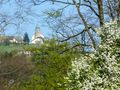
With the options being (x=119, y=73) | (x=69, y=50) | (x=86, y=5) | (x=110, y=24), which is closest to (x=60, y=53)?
(x=69, y=50)

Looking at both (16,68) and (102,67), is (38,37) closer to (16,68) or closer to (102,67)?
(16,68)

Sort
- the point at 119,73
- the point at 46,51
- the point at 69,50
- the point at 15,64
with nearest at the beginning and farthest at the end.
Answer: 1. the point at 119,73
2. the point at 69,50
3. the point at 46,51
4. the point at 15,64

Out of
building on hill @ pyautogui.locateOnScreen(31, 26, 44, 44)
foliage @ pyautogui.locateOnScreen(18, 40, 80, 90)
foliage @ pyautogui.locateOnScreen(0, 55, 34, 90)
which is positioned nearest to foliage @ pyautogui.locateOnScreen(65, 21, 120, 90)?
foliage @ pyautogui.locateOnScreen(18, 40, 80, 90)

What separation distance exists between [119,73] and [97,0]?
7.51 m

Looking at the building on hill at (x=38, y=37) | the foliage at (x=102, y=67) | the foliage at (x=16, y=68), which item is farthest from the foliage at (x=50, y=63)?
the foliage at (x=102, y=67)

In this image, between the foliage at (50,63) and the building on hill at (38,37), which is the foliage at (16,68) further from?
the foliage at (50,63)

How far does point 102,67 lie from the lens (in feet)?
35.5

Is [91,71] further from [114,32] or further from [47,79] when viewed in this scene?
[47,79]

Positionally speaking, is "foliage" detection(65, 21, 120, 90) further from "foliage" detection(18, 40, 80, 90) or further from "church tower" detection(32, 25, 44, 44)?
"church tower" detection(32, 25, 44, 44)

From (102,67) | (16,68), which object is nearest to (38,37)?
(16,68)

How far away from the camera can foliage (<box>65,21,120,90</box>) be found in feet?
34.7

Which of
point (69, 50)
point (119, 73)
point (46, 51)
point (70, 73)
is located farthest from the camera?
point (46, 51)

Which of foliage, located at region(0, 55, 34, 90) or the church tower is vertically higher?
the church tower

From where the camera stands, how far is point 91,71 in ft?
35.8
